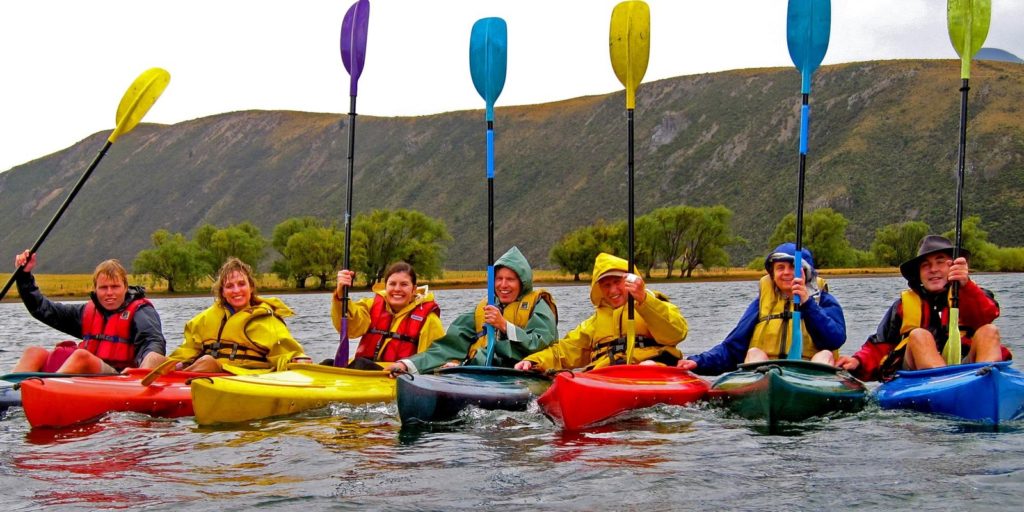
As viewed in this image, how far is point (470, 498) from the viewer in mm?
5996

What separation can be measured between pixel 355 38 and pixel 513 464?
6.06m

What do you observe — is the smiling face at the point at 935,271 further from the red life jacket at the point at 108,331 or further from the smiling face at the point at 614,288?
the red life jacket at the point at 108,331

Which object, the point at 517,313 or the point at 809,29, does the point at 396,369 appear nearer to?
the point at 517,313

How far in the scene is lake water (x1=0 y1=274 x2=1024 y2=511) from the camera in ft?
19.3

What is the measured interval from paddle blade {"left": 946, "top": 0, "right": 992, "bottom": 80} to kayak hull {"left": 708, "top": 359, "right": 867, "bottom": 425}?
340cm

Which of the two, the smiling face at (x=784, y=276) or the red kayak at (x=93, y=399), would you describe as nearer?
the red kayak at (x=93, y=399)

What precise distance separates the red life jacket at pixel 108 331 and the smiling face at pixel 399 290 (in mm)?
2433

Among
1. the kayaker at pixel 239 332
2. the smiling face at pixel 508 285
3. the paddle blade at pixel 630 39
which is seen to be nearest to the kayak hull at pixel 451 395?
the smiling face at pixel 508 285

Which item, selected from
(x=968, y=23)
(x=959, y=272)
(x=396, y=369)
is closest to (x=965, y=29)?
(x=968, y=23)

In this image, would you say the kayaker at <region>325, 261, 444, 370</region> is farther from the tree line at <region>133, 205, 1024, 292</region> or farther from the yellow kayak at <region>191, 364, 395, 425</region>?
the tree line at <region>133, 205, 1024, 292</region>

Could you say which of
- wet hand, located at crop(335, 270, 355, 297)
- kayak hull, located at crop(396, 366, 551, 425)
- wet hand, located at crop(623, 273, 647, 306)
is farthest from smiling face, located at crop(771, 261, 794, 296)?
wet hand, located at crop(335, 270, 355, 297)

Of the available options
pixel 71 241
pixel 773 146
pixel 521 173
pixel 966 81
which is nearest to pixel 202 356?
pixel 966 81

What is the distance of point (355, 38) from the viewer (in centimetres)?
1134

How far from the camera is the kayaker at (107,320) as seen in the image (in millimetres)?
9828
